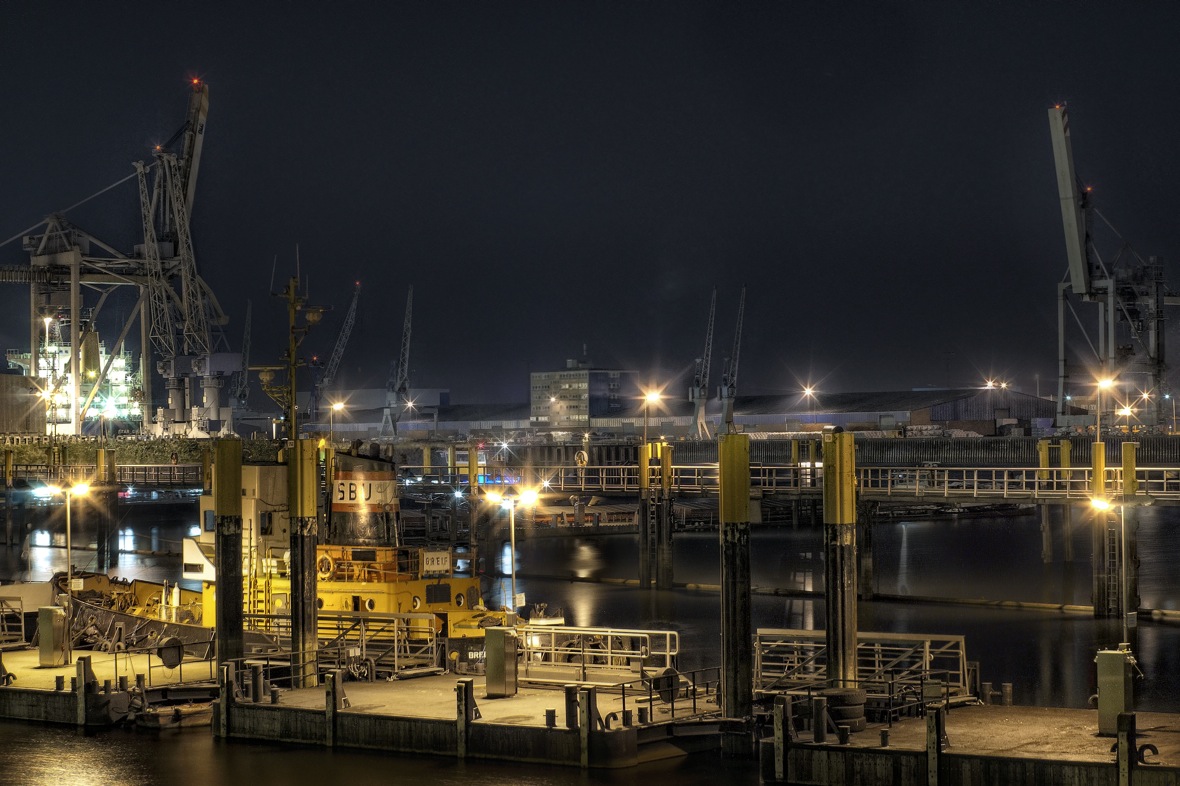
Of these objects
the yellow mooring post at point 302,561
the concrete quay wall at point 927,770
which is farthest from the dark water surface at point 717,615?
the yellow mooring post at point 302,561

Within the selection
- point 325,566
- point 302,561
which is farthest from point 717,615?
point 302,561

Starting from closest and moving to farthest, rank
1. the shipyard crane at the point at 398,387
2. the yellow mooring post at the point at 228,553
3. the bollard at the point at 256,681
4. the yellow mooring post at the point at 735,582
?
the yellow mooring post at the point at 735,582, the bollard at the point at 256,681, the yellow mooring post at the point at 228,553, the shipyard crane at the point at 398,387

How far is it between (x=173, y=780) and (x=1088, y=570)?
54.2 metres

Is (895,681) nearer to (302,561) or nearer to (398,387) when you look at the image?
(302,561)

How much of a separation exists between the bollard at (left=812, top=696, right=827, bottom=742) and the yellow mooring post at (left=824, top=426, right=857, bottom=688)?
235cm

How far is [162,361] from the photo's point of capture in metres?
103

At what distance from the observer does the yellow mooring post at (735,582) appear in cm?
2514

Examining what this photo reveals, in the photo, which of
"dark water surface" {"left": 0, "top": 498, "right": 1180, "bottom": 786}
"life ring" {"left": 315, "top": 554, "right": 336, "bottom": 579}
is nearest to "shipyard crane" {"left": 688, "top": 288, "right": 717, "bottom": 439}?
"dark water surface" {"left": 0, "top": 498, "right": 1180, "bottom": 786}

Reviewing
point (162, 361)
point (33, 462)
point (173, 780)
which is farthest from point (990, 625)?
point (162, 361)

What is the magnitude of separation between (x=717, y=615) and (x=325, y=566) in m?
20.8

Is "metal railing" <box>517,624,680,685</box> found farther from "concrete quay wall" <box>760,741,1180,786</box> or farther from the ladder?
the ladder

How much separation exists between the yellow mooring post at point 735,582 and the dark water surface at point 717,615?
4.42ft

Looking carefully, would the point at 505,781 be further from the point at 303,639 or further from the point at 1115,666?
the point at 1115,666

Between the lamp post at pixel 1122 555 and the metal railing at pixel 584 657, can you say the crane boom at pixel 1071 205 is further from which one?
the metal railing at pixel 584 657
